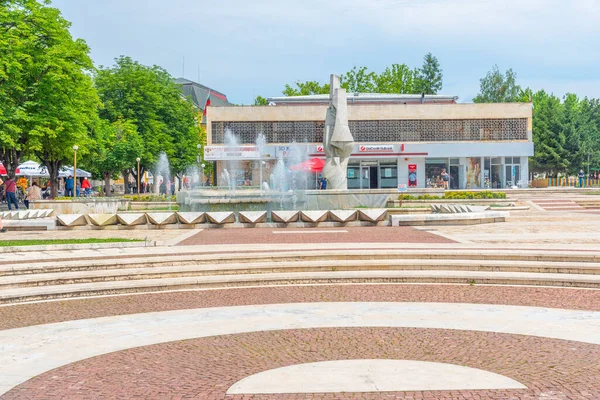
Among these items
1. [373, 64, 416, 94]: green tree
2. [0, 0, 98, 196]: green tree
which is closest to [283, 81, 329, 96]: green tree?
[373, 64, 416, 94]: green tree

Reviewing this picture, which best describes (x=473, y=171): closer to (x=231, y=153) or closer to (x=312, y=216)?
(x=231, y=153)

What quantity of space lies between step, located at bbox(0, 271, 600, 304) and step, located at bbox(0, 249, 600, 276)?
1.05 meters

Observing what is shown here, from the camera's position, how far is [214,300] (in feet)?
36.1

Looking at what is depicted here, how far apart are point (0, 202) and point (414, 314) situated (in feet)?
140

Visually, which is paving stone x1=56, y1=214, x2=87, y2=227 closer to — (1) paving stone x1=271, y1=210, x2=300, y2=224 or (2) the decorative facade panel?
(1) paving stone x1=271, y1=210, x2=300, y2=224

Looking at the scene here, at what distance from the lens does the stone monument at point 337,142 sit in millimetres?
32438

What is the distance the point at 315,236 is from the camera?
63.2ft

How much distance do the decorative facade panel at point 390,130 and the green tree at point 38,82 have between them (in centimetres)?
2390

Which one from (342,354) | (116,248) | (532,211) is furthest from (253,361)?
(532,211)

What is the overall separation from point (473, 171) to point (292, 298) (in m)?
53.5

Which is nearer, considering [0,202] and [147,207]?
[147,207]

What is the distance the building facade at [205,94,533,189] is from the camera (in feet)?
201

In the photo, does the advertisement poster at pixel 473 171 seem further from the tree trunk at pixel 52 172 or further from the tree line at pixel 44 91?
the tree trunk at pixel 52 172

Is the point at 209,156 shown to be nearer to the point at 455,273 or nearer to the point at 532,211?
the point at 532,211
